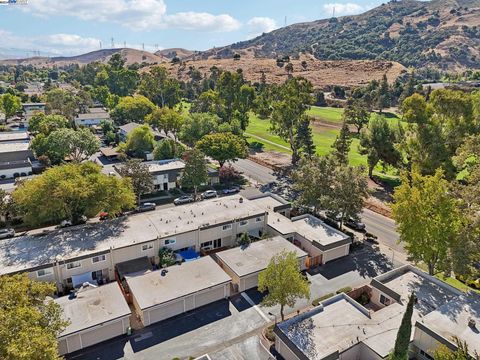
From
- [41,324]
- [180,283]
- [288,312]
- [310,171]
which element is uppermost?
[310,171]

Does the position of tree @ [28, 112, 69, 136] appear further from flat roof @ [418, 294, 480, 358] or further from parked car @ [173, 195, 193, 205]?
flat roof @ [418, 294, 480, 358]

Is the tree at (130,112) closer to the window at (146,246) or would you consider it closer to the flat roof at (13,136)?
the flat roof at (13,136)

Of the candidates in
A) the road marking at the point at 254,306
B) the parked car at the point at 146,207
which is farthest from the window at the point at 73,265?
the parked car at the point at 146,207

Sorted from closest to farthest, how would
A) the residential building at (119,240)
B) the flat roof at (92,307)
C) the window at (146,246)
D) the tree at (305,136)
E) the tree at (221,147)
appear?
the flat roof at (92,307), the residential building at (119,240), the window at (146,246), the tree at (221,147), the tree at (305,136)

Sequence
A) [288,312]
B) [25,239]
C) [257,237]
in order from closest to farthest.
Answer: [288,312] → [25,239] → [257,237]

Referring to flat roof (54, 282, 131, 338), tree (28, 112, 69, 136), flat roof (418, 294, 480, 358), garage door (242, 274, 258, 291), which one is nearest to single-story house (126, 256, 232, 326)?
flat roof (54, 282, 131, 338)

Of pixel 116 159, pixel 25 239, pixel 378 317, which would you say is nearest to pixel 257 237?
pixel 378 317

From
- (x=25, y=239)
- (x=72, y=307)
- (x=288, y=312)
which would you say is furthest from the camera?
(x=25, y=239)

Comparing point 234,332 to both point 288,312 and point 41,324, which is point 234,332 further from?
point 41,324

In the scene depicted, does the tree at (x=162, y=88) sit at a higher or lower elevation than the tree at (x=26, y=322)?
higher
